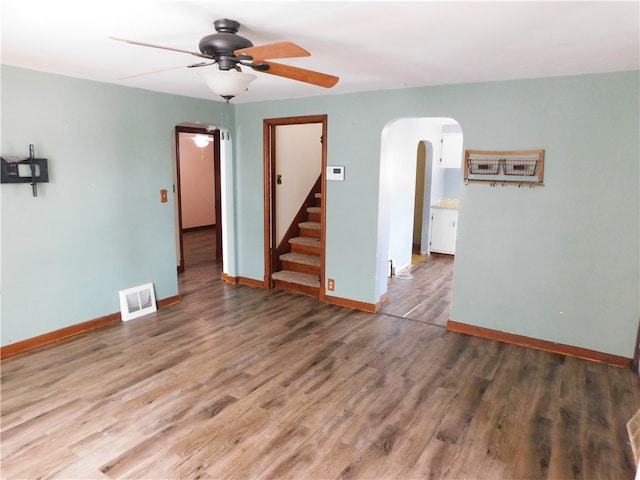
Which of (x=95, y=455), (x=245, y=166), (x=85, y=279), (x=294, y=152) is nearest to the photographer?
(x=95, y=455)

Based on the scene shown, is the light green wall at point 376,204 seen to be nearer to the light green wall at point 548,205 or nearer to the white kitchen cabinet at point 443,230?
the light green wall at point 548,205

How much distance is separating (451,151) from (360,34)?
525 cm

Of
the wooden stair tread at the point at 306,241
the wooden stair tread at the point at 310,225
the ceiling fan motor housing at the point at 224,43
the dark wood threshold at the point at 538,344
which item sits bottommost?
the dark wood threshold at the point at 538,344

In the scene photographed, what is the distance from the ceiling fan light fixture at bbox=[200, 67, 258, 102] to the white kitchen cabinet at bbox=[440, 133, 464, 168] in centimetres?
549

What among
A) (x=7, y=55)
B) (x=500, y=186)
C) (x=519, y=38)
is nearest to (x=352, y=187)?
(x=500, y=186)

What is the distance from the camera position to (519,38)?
238 centimetres

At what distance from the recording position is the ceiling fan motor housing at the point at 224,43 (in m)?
2.11

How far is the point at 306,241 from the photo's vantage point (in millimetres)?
5625

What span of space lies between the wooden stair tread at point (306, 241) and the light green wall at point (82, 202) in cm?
165

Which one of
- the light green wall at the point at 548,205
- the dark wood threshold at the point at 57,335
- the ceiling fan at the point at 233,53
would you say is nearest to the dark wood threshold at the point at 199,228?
the dark wood threshold at the point at 57,335

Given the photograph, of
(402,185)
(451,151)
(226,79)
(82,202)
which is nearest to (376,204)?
(402,185)

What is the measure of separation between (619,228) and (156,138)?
4360 millimetres

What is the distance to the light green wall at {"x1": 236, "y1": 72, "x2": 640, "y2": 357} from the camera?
3.28m

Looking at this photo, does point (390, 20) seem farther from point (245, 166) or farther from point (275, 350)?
point (245, 166)
